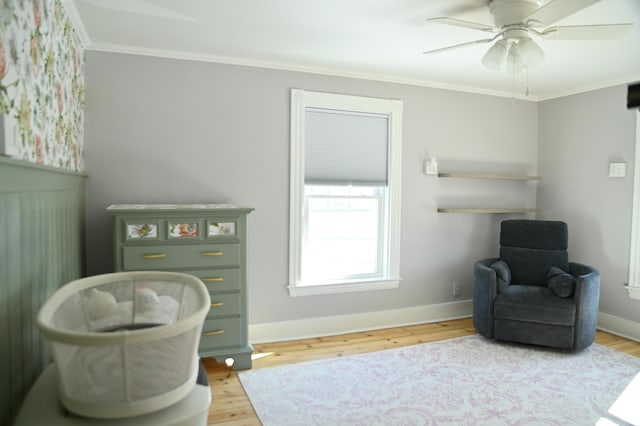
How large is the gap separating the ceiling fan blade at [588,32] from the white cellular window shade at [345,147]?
1.73 metres

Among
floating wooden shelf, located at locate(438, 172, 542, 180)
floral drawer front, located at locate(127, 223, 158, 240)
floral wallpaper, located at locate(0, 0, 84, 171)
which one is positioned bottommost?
floral drawer front, located at locate(127, 223, 158, 240)

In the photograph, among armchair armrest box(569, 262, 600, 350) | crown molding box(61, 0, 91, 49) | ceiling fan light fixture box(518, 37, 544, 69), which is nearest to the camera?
ceiling fan light fixture box(518, 37, 544, 69)

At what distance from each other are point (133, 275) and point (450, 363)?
2382 millimetres

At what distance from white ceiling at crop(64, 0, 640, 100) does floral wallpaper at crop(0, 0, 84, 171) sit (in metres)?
0.31

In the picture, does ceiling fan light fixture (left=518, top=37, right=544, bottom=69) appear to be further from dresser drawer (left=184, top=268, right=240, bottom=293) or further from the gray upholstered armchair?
dresser drawer (left=184, top=268, right=240, bottom=293)

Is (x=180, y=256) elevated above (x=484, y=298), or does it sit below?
above

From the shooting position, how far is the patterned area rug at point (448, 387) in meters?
2.32

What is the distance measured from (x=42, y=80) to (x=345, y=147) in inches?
90.9

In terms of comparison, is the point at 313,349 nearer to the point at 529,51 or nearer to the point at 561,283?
the point at 561,283

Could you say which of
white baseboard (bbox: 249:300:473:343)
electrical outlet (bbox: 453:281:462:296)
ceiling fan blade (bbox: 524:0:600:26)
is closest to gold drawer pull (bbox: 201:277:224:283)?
white baseboard (bbox: 249:300:473:343)

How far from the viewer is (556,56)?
3.08 meters

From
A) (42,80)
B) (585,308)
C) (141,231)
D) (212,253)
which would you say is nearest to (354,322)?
(212,253)

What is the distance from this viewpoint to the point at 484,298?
3443mm

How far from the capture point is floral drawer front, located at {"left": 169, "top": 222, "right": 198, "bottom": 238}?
8.75ft
